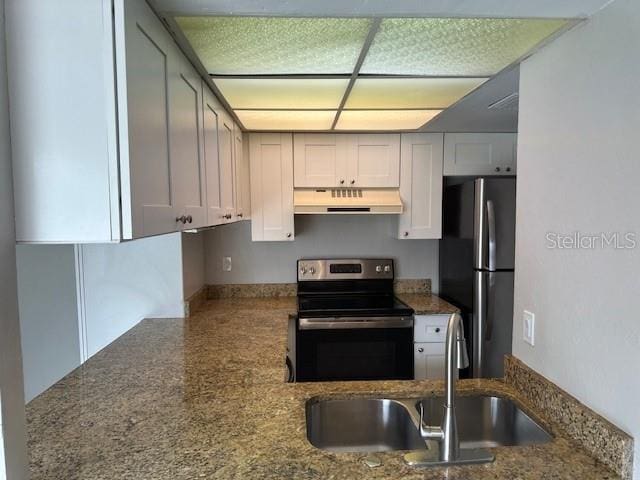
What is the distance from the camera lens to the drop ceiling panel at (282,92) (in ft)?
5.44

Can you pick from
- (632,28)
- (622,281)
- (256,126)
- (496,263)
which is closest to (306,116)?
(256,126)

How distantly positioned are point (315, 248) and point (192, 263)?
999 millimetres

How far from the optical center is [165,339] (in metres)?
1.98

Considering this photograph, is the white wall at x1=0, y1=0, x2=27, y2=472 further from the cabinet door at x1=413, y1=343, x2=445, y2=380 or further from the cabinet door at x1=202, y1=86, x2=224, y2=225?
the cabinet door at x1=413, y1=343, x2=445, y2=380

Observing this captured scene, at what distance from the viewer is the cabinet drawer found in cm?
262

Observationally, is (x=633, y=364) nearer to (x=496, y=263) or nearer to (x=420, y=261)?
(x=496, y=263)

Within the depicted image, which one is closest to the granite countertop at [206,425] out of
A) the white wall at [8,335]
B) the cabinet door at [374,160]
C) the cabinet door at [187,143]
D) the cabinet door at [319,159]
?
the white wall at [8,335]

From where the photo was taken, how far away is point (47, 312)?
8.50 feet

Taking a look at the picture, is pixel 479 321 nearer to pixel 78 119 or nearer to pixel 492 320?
pixel 492 320

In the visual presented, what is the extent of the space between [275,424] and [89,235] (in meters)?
0.75

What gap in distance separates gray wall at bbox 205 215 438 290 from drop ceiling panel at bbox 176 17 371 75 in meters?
1.66

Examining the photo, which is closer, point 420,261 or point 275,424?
point 275,424

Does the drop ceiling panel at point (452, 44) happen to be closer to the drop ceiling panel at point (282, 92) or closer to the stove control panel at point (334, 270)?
the drop ceiling panel at point (282, 92)

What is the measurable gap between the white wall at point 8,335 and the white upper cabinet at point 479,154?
103 inches
